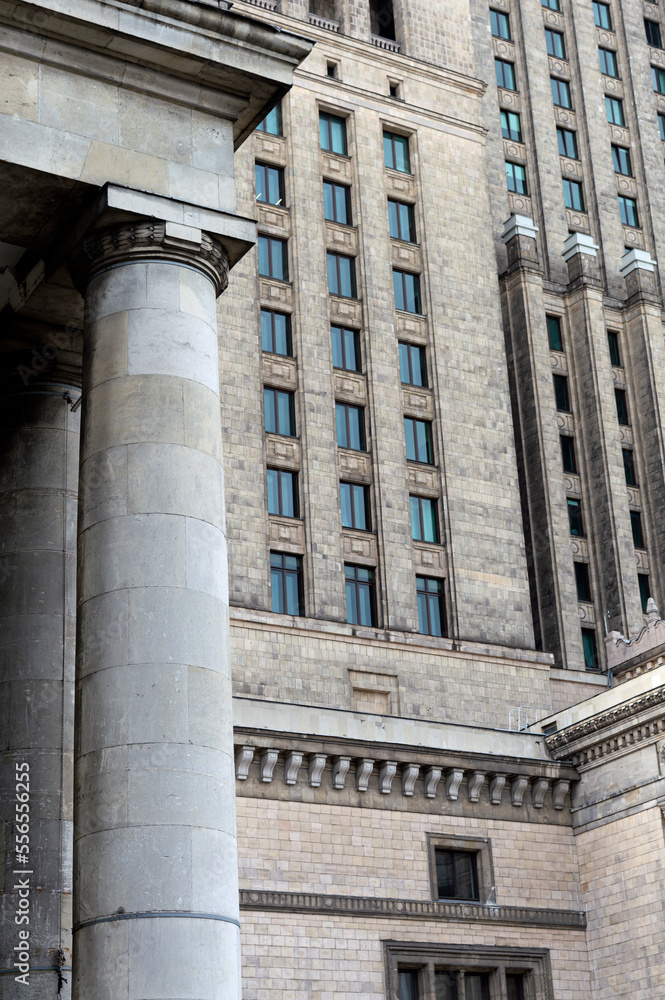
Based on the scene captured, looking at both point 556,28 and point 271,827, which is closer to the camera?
point 271,827

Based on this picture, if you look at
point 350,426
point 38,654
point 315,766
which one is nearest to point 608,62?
point 350,426

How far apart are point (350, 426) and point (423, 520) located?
14.7ft

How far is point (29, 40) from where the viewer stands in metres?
15.6

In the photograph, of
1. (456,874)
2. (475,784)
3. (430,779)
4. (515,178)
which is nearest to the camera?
(430,779)

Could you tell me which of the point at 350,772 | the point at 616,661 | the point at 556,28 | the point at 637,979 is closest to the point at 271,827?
the point at 350,772

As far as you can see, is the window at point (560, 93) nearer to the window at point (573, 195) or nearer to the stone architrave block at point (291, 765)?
the window at point (573, 195)

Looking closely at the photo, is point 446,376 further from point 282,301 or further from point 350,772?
point 350,772

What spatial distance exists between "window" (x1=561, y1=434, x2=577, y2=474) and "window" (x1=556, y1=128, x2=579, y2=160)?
1586 centimetres

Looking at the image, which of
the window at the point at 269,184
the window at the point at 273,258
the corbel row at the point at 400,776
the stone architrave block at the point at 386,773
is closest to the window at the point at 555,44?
the window at the point at 269,184

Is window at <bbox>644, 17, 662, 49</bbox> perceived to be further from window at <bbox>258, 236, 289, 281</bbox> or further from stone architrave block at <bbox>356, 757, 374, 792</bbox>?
stone architrave block at <bbox>356, 757, 374, 792</bbox>

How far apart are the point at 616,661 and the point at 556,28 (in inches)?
1349

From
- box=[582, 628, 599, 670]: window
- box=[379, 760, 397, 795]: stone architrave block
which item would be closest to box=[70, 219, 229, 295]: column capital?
box=[379, 760, 397, 795]: stone architrave block

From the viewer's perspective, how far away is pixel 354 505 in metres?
54.3

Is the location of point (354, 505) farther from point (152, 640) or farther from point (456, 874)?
point (152, 640)
